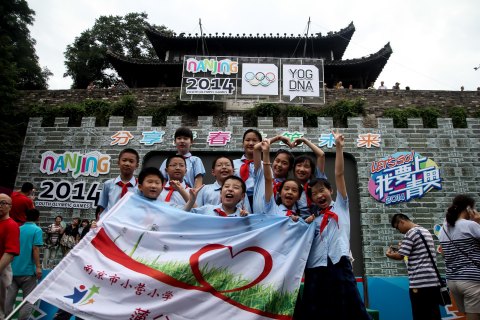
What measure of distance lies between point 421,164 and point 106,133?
6783mm

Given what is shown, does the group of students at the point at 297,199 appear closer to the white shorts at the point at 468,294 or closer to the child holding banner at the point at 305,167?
the child holding banner at the point at 305,167

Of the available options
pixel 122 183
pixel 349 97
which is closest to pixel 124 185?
pixel 122 183

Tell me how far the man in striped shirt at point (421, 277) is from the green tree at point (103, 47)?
15264 millimetres

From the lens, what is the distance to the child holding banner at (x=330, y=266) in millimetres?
2451

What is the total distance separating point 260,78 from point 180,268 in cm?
672

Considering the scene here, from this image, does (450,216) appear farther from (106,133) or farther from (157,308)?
(106,133)

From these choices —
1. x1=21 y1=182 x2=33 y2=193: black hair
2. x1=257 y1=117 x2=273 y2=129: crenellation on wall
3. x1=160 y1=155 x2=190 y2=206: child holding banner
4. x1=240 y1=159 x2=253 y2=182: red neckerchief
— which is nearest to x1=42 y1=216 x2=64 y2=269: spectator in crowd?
x1=21 y1=182 x2=33 y2=193: black hair

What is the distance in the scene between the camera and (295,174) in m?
3.16

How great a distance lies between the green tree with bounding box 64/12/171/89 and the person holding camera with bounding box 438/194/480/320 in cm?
1535

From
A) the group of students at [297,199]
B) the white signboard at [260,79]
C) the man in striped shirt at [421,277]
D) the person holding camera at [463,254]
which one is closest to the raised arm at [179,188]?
the group of students at [297,199]

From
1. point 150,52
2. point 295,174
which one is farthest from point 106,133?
point 150,52

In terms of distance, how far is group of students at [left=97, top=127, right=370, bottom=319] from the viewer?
→ 2.52 m

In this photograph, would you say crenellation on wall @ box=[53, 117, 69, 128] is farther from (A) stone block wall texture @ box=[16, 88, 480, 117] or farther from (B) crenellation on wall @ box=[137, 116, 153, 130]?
(B) crenellation on wall @ box=[137, 116, 153, 130]

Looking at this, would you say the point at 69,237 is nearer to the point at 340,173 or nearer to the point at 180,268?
the point at 180,268
